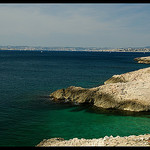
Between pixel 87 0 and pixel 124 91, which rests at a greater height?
pixel 87 0

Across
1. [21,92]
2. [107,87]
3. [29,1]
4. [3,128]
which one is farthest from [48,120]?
[29,1]

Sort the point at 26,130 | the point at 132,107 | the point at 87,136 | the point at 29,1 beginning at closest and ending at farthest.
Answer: the point at 29,1, the point at 87,136, the point at 26,130, the point at 132,107

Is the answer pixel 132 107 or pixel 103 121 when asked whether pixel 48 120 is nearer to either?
pixel 103 121

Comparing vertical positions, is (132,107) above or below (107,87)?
below

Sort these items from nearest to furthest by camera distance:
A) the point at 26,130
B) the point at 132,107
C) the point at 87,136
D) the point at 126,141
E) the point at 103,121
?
the point at 126,141 < the point at 87,136 < the point at 26,130 < the point at 103,121 < the point at 132,107

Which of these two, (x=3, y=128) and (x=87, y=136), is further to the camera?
(x=3, y=128)

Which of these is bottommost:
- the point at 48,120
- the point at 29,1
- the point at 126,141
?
the point at 48,120

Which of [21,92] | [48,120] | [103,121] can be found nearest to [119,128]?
[103,121]

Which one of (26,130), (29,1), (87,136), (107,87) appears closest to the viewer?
(29,1)

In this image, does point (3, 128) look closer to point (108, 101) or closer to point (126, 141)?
point (126, 141)
